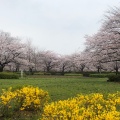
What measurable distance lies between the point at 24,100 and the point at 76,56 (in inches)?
2165

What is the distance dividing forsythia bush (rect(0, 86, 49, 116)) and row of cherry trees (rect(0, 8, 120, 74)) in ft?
64.6

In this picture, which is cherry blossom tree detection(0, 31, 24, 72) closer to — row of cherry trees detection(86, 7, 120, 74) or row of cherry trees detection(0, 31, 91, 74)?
row of cherry trees detection(0, 31, 91, 74)

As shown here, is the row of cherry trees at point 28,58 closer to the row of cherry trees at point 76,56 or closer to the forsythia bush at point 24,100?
the row of cherry trees at point 76,56

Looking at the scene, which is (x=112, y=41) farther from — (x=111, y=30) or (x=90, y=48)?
(x=90, y=48)

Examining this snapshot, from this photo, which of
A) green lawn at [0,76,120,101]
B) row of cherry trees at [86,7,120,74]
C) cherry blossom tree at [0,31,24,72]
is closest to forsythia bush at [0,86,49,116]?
green lawn at [0,76,120,101]

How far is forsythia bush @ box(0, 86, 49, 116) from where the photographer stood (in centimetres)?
762

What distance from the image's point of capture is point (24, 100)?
8039 mm

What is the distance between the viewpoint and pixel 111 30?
27359 millimetres

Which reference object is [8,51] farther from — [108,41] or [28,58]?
[108,41]

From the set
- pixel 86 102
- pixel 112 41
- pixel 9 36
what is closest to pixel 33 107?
pixel 86 102

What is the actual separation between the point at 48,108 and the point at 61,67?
2612 inches

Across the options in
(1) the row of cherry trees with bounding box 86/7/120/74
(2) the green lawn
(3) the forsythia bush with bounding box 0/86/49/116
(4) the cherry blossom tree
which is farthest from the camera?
(4) the cherry blossom tree

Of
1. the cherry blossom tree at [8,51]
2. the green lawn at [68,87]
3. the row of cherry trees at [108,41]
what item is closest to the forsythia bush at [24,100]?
the green lawn at [68,87]

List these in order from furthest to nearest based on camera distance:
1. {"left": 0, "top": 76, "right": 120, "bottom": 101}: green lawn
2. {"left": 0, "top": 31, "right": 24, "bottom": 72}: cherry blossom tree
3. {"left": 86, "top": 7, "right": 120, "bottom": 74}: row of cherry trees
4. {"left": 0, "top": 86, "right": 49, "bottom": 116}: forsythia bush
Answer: {"left": 0, "top": 31, "right": 24, "bottom": 72}: cherry blossom tree < {"left": 86, "top": 7, "right": 120, "bottom": 74}: row of cherry trees < {"left": 0, "top": 76, "right": 120, "bottom": 101}: green lawn < {"left": 0, "top": 86, "right": 49, "bottom": 116}: forsythia bush
